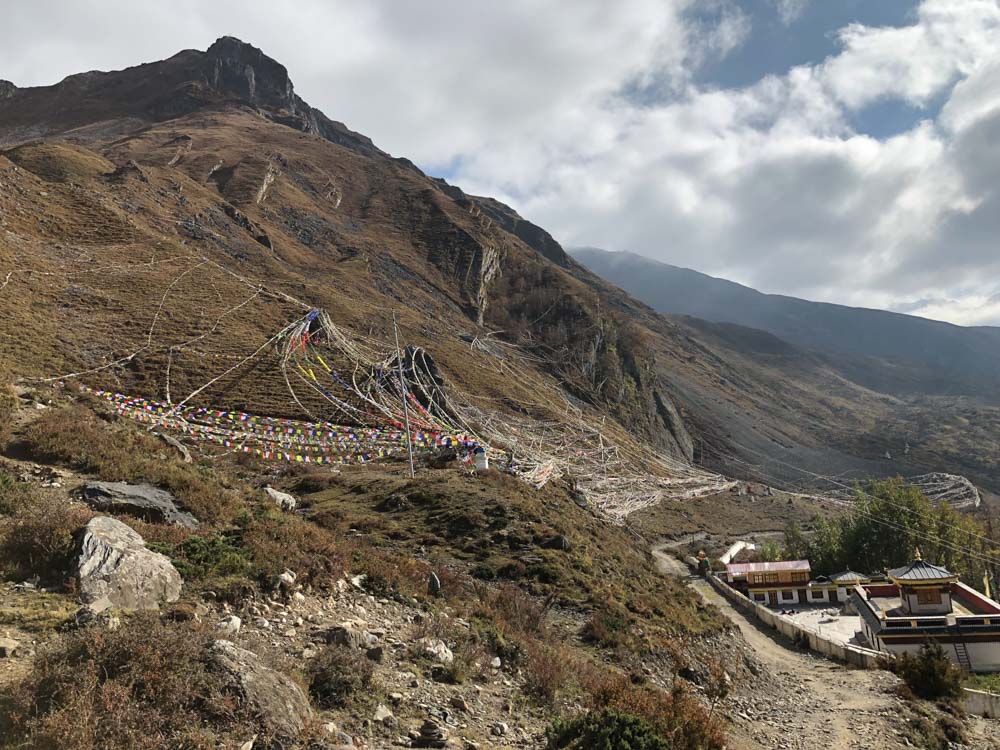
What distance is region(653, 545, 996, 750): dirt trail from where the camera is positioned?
13125 millimetres

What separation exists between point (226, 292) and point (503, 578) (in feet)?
133

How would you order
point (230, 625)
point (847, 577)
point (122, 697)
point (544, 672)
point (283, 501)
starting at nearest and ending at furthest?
point (122, 697) < point (230, 625) < point (544, 672) < point (283, 501) < point (847, 577)

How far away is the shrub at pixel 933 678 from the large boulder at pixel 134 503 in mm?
20683

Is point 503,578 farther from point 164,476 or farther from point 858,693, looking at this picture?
point 858,693

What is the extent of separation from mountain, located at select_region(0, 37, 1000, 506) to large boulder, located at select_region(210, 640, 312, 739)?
26230 mm

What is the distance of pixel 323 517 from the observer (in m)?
18.1

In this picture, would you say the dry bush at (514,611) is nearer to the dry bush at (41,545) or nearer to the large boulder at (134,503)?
the large boulder at (134,503)

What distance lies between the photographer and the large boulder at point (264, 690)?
19.0 feet

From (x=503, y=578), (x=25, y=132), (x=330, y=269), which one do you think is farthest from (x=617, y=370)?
(x=25, y=132)

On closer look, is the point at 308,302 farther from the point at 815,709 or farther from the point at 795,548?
the point at 815,709

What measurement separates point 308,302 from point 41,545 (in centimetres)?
5443

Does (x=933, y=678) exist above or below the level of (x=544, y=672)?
below

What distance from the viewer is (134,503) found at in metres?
11.0

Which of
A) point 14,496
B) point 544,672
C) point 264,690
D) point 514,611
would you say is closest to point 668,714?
point 544,672
